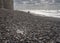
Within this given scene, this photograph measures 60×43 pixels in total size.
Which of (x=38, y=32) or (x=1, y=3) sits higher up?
(x=1, y=3)

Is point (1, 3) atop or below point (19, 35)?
atop

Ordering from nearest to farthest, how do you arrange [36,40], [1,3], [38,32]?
[36,40] → [38,32] → [1,3]

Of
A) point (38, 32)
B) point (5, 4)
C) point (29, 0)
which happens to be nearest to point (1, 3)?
point (5, 4)

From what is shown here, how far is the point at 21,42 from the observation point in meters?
4.89

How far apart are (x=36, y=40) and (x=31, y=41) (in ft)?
0.67

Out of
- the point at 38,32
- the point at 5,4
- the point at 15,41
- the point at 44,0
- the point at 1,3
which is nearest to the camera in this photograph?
the point at 15,41

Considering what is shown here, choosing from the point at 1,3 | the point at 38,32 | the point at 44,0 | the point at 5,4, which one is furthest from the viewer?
the point at 44,0

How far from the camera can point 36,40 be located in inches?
202

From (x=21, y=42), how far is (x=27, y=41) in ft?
0.71

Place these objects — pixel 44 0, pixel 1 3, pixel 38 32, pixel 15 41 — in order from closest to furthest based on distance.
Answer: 1. pixel 15 41
2. pixel 38 32
3. pixel 1 3
4. pixel 44 0

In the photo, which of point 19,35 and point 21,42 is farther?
point 19,35

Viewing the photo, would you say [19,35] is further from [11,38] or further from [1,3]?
[1,3]

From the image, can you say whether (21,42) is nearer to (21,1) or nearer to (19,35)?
(19,35)

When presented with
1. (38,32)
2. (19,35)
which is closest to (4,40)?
(19,35)
